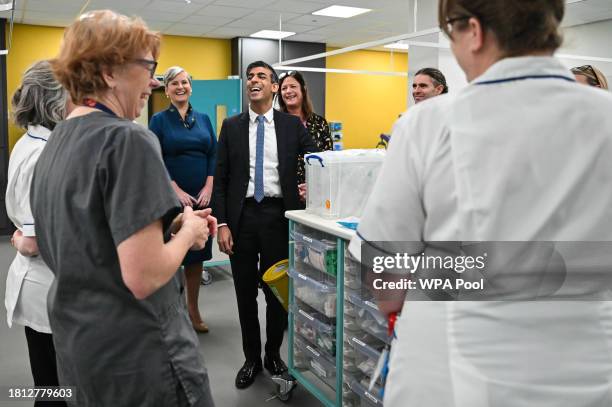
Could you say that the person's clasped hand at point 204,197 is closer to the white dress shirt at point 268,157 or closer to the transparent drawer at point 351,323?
the white dress shirt at point 268,157

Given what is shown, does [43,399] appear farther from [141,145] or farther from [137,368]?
[141,145]

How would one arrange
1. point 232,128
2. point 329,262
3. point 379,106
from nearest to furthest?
point 329,262
point 232,128
point 379,106

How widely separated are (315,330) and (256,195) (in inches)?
29.1

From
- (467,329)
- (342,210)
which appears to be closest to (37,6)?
(342,210)

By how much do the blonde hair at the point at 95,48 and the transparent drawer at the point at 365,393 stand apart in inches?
59.5

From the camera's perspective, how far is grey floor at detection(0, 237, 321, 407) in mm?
2701

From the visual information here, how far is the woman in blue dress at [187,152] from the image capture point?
3658 millimetres

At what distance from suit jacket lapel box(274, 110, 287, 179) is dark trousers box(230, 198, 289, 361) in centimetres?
18

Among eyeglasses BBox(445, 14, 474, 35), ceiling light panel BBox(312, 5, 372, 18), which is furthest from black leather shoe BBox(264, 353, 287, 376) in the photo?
ceiling light panel BBox(312, 5, 372, 18)

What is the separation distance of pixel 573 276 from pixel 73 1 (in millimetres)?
7282

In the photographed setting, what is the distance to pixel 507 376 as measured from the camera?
0.93 m

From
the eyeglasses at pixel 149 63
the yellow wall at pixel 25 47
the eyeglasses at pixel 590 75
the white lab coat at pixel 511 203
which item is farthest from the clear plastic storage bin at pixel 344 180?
the yellow wall at pixel 25 47

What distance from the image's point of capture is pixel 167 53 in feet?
29.8

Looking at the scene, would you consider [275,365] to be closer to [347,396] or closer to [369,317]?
[347,396]
